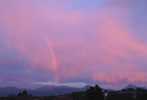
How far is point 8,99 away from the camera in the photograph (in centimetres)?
10556

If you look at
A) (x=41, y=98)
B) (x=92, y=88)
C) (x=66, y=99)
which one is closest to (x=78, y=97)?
(x=66, y=99)

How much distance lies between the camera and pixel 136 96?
9831 centimetres

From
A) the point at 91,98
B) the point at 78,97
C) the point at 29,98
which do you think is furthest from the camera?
the point at 29,98

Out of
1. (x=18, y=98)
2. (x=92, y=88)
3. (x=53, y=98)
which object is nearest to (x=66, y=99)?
(x=53, y=98)

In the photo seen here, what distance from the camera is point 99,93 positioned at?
77.2m

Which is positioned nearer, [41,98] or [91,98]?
[91,98]

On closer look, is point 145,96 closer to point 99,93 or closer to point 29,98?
point 99,93

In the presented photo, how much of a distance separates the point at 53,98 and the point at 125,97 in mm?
20976

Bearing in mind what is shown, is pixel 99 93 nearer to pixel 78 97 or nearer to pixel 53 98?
pixel 78 97

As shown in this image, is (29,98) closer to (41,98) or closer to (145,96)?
(41,98)

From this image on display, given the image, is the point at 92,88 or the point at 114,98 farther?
the point at 114,98

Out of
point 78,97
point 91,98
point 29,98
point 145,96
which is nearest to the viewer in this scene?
point 91,98

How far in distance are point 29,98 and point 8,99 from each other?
19.4 ft

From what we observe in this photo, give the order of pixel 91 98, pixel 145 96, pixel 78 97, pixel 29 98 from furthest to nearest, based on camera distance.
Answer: pixel 29 98 → pixel 78 97 → pixel 145 96 → pixel 91 98
